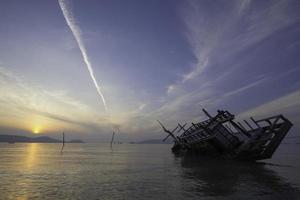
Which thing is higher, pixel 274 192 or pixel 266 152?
pixel 266 152

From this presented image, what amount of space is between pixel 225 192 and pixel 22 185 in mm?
10008

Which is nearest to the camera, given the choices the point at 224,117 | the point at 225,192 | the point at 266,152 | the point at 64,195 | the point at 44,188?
the point at 64,195

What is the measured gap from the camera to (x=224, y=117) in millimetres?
29344

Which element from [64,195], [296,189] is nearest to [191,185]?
[296,189]

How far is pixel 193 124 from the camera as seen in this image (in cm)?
4566

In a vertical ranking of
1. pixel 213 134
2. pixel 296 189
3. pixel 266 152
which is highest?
pixel 213 134

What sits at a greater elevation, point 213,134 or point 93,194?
point 213,134

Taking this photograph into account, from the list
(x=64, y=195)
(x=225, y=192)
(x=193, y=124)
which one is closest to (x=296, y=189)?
(x=225, y=192)

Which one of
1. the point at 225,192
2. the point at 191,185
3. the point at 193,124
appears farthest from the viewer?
the point at 193,124

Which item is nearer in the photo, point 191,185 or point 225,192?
point 225,192

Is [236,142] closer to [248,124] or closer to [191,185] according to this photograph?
[248,124]

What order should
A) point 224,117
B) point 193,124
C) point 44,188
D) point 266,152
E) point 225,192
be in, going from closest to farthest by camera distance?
point 225,192 → point 44,188 → point 266,152 → point 224,117 → point 193,124

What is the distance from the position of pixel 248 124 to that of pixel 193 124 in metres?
16.3

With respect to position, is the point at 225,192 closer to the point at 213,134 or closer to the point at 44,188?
the point at 44,188
